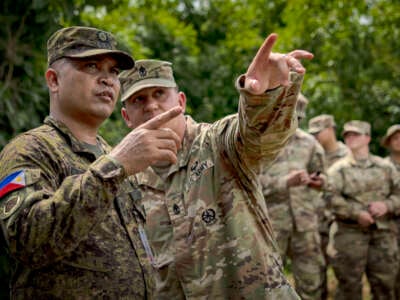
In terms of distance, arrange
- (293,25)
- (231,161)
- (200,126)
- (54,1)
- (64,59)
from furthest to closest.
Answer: (293,25) < (54,1) < (200,126) < (231,161) < (64,59)

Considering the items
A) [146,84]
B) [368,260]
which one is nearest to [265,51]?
[146,84]

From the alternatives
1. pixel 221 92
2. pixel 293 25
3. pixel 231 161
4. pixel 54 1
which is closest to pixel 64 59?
pixel 231 161

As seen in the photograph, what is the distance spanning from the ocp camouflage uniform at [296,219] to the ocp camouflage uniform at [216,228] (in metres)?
4.03

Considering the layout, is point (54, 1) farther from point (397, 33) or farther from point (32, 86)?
point (397, 33)

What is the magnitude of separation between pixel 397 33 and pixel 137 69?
10458 millimetres

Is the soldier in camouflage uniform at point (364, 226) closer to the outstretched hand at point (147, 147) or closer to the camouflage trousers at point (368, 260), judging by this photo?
the camouflage trousers at point (368, 260)

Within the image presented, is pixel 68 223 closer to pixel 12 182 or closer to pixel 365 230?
pixel 12 182

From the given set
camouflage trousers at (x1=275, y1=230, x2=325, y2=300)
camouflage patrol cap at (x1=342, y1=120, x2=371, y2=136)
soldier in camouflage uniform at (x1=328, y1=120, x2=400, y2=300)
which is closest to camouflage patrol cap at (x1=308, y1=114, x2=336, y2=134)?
camouflage patrol cap at (x1=342, y1=120, x2=371, y2=136)

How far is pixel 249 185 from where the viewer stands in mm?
3562

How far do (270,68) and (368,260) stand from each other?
5.92 meters

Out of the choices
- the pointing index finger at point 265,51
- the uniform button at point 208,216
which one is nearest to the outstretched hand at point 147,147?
the pointing index finger at point 265,51

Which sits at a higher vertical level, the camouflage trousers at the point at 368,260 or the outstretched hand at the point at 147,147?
the outstretched hand at the point at 147,147

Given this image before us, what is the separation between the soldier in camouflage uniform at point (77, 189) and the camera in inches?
93.1

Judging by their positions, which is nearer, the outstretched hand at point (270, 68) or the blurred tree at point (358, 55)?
the outstretched hand at point (270, 68)
